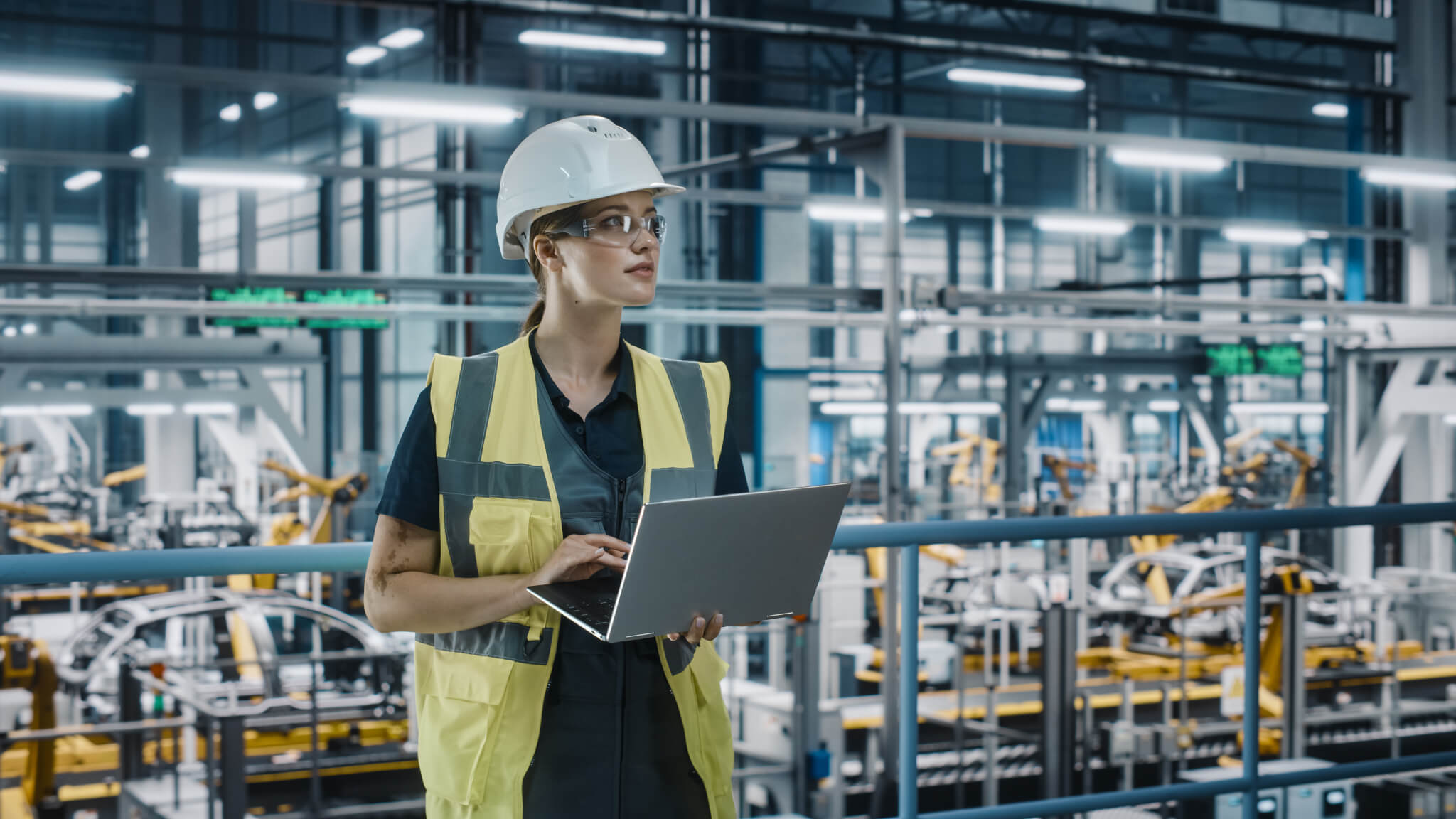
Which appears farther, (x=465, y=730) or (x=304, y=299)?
(x=304, y=299)

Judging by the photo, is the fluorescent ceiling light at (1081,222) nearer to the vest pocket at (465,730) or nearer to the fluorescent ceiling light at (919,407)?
the fluorescent ceiling light at (919,407)

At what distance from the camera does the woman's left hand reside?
1312 mm

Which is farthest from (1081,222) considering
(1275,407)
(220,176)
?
(220,176)

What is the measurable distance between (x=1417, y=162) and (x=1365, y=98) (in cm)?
636

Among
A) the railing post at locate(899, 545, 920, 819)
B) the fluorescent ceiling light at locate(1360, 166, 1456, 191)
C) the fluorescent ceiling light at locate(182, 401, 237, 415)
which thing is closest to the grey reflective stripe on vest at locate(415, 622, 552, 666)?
the railing post at locate(899, 545, 920, 819)

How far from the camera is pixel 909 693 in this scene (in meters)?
1.98

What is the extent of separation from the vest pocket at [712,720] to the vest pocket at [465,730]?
0.23 metres

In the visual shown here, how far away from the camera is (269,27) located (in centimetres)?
1941

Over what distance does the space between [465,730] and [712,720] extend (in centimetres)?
29

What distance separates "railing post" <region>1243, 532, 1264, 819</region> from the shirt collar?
134 centimetres

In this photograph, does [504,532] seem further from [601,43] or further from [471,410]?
[601,43]

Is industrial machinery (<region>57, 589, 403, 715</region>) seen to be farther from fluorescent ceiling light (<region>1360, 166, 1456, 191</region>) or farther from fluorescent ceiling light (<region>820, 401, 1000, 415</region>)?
fluorescent ceiling light (<region>1360, 166, 1456, 191</region>)

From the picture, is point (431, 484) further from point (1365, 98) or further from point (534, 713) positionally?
point (1365, 98)

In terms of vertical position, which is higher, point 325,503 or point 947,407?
point 947,407
